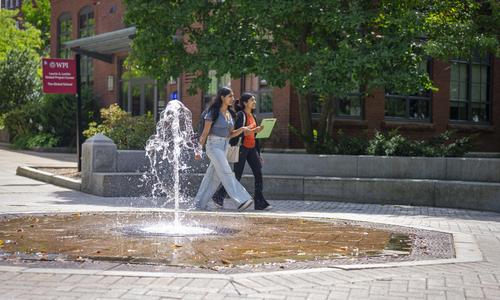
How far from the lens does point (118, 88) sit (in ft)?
97.4

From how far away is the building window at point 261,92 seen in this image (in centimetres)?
2069

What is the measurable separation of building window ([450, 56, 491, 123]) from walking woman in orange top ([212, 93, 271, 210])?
13.1 m

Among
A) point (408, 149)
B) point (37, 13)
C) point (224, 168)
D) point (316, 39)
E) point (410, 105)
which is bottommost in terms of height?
point (224, 168)

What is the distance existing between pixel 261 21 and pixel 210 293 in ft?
34.7

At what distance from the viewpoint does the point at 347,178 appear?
535 inches

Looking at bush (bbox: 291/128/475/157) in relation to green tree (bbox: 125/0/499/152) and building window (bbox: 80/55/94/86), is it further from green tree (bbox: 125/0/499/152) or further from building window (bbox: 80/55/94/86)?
building window (bbox: 80/55/94/86)

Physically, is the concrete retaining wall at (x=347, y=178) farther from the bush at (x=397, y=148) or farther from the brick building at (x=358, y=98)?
the brick building at (x=358, y=98)

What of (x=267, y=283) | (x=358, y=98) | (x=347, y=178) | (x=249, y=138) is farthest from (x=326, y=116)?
(x=267, y=283)

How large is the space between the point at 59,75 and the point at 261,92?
20.4 ft

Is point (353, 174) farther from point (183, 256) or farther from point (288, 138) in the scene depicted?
point (183, 256)

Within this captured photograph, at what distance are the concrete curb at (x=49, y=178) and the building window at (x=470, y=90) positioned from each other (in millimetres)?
13381

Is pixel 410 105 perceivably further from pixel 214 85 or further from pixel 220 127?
pixel 220 127

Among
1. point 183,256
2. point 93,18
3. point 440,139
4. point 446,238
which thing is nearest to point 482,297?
point 183,256

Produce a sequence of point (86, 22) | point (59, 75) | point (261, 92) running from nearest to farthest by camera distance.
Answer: point (59, 75) < point (261, 92) < point (86, 22)
